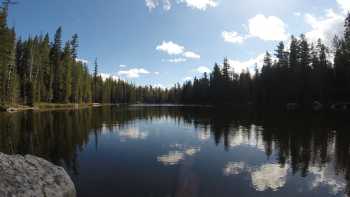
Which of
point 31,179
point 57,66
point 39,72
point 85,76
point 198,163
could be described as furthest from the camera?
point 85,76

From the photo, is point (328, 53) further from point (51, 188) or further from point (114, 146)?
point (51, 188)

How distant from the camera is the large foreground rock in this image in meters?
7.83

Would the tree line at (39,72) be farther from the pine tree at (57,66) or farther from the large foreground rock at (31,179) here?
the large foreground rock at (31,179)

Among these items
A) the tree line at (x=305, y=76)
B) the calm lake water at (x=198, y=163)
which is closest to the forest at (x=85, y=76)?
the tree line at (x=305, y=76)

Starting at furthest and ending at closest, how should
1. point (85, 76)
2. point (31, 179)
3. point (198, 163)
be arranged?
point (85, 76), point (198, 163), point (31, 179)

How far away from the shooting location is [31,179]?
869cm

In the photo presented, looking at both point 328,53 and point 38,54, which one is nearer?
point 38,54

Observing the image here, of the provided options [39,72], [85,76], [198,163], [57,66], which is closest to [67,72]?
[57,66]

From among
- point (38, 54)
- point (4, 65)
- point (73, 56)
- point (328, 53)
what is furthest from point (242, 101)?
point (4, 65)

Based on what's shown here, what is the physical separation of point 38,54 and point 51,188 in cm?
7676

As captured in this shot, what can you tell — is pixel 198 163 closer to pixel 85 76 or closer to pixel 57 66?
pixel 57 66

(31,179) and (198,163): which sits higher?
(31,179)

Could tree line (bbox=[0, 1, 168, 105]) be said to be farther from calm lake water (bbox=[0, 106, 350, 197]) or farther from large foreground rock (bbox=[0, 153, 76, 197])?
large foreground rock (bbox=[0, 153, 76, 197])

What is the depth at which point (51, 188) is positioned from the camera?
352 inches
